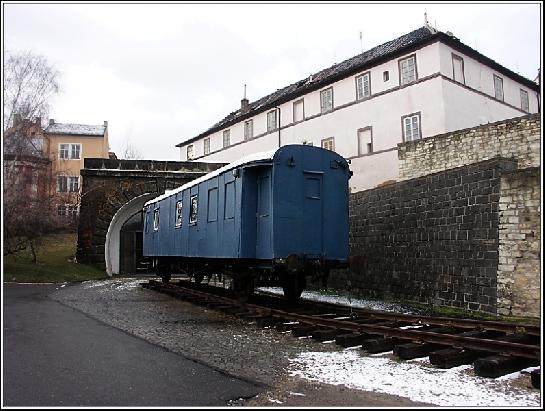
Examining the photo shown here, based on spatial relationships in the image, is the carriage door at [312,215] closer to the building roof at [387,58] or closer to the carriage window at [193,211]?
the carriage window at [193,211]

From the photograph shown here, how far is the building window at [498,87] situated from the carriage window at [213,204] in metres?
20.1

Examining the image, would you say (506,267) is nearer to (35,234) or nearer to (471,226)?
(471,226)

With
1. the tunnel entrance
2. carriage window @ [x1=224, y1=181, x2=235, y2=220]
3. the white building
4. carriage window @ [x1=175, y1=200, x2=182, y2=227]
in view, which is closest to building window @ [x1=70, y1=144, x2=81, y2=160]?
the tunnel entrance

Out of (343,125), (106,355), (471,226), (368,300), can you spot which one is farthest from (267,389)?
(343,125)

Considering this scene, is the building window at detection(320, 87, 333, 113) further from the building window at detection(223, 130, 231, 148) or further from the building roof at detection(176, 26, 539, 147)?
the building window at detection(223, 130, 231, 148)

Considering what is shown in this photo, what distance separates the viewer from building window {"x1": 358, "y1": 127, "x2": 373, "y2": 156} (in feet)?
84.4

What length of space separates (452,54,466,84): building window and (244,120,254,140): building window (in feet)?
53.0

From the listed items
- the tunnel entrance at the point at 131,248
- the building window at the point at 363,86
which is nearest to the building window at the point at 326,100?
the building window at the point at 363,86

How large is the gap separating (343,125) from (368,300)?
1540 centimetres

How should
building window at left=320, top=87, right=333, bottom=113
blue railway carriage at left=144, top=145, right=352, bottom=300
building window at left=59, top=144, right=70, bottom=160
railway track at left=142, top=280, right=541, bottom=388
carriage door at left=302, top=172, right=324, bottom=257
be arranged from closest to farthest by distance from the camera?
railway track at left=142, top=280, right=541, bottom=388 < blue railway carriage at left=144, top=145, right=352, bottom=300 < carriage door at left=302, top=172, right=324, bottom=257 < building window at left=320, top=87, right=333, bottom=113 < building window at left=59, top=144, right=70, bottom=160

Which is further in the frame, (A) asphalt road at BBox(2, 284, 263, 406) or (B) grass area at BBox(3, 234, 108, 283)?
(B) grass area at BBox(3, 234, 108, 283)

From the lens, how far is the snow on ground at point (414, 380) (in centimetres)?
471

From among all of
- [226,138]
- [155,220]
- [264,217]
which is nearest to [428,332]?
[264,217]

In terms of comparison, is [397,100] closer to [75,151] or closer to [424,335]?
[424,335]
